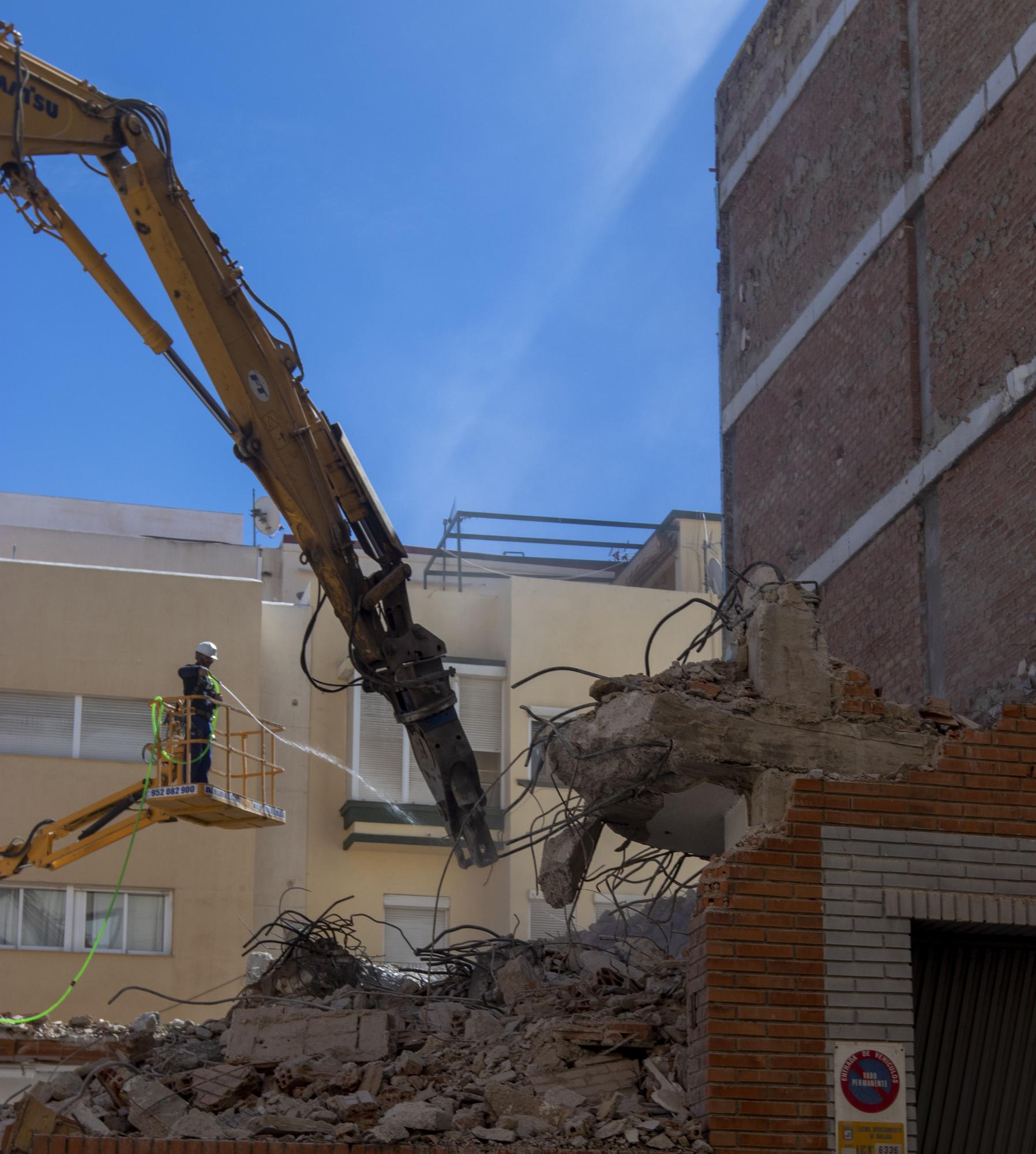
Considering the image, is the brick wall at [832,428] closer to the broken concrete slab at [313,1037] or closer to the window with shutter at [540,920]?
the broken concrete slab at [313,1037]

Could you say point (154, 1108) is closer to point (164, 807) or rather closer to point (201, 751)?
point (164, 807)

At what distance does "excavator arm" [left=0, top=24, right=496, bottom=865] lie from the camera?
14.5 m

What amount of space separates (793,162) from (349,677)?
12178mm

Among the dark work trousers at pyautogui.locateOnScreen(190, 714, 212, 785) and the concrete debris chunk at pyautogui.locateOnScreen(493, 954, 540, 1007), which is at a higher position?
A: the dark work trousers at pyautogui.locateOnScreen(190, 714, 212, 785)

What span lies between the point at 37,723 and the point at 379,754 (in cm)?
518

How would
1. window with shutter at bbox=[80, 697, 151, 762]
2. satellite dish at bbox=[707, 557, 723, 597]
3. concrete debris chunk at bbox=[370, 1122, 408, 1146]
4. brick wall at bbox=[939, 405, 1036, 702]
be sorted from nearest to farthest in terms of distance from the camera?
concrete debris chunk at bbox=[370, 1122, 408, 1146], brick wall at bbox=[939, 405, 1036, 702], window with shutter at bbox=[80, 697, 151, 762], satellite dish at bbox=[707, 557, 723, 597]

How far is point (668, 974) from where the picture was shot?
37.6 ft

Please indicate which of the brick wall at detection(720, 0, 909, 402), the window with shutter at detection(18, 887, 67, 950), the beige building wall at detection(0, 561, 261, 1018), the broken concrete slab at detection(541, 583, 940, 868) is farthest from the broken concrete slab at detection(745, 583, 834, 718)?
the window with shutter at detection(18, 887, 67, 950)

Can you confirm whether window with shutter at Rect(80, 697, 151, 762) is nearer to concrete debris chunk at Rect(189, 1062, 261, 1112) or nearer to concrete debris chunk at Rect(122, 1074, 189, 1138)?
concrete debris chunk at Rect(189, 1062, 261, 1112)

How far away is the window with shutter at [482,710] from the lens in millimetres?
26078

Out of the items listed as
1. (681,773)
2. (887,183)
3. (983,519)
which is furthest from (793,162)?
(681,773)

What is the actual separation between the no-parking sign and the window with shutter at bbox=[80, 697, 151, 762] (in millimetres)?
16365

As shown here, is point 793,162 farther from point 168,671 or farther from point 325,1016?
point 168,671

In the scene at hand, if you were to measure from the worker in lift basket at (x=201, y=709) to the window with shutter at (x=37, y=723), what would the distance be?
683 centimetres
